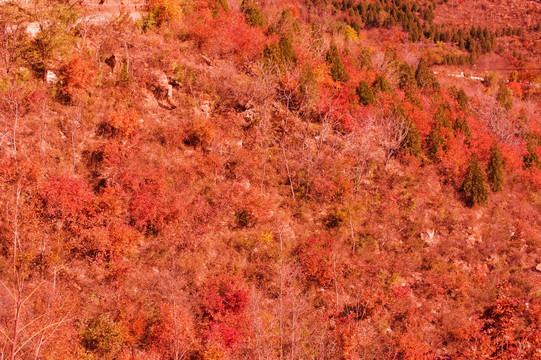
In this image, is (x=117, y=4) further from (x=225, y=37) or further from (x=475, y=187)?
(x=475, y=187)

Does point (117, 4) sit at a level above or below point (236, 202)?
above

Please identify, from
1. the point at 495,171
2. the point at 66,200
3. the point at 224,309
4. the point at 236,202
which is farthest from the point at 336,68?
the point at 66,200

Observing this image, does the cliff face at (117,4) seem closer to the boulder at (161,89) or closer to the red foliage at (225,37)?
the red foliage at (225,37)

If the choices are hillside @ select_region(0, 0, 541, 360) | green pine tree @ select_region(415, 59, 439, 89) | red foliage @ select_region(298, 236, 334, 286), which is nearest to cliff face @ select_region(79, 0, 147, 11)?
hillside @ select_region(0, 0, 541, 360)

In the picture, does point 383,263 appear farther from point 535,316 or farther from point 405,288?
point 535,316

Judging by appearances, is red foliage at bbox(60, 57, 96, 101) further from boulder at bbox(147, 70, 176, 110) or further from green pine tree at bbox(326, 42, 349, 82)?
green pine tree at bbox(326, 42, 349, 82)

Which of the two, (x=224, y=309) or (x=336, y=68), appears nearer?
(x=224, y=309)
